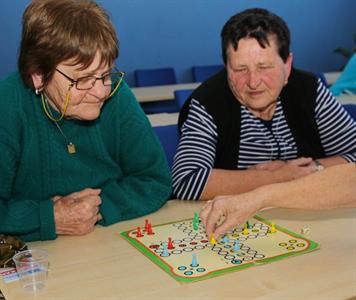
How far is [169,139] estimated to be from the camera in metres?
2.15

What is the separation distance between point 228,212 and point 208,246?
0.37 ft

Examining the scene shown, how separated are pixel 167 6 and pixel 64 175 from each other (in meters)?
4.69

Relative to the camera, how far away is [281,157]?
2115 millimetres

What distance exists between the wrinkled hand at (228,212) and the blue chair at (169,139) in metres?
0.75

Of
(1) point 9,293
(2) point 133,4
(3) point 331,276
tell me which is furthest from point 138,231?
(2) point 133,4

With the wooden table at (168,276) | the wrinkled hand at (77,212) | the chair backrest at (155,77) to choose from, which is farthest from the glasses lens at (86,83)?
the chair backrest at (155,77)

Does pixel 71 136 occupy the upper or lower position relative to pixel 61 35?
lower

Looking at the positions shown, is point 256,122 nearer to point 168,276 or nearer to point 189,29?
point 168,276

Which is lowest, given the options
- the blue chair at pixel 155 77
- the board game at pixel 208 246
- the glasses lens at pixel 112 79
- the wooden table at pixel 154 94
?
the board game at pixel 208 246

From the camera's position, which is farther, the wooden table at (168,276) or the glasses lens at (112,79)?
the glasses lens at (112,79)

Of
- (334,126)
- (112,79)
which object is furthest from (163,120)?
(112,79)

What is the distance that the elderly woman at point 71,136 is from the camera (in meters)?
1.49

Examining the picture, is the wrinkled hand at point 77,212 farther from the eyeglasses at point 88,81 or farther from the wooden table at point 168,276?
the eyeglasses at point 88,81

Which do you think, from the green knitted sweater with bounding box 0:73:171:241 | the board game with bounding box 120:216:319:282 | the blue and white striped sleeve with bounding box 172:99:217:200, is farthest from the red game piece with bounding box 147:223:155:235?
the blue and white striped sleeve with bounding box 172:99:217:200
